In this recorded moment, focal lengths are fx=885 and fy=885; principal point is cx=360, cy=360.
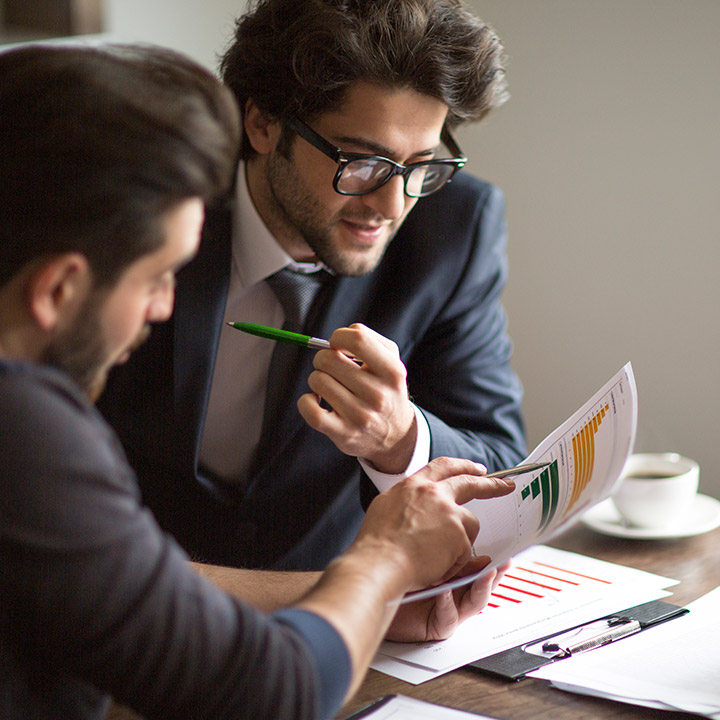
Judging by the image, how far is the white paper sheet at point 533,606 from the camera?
100 cm

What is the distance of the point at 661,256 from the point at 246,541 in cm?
125

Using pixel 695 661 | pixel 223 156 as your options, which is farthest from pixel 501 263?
pixel 223 156

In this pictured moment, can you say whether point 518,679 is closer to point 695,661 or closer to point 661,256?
point 695,661

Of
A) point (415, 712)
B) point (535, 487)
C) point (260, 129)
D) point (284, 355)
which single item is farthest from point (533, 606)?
point (260, 129)

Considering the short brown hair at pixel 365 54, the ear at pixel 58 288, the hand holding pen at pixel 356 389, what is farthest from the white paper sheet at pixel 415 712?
the short brown hair at pixel 365 54

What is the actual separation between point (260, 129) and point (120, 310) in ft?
3.35

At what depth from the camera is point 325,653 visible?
66 cm

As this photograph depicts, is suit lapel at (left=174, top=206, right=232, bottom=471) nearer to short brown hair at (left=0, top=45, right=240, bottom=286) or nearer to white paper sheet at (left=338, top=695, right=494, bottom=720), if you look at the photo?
white paper sheet at (left=338, top=695, right=494, bottom=720)

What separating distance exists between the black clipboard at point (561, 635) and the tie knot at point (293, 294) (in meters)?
0.70

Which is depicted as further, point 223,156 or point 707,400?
point 707,400

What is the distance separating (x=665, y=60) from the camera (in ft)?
6.81

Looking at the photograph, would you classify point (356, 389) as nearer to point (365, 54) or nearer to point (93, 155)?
point (365, 54)

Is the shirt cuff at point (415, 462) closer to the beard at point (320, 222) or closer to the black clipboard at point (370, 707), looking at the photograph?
the beard at point (320, 222)

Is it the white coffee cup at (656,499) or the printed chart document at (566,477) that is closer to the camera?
the printed chart document at (566,477)
